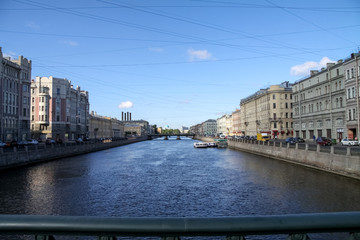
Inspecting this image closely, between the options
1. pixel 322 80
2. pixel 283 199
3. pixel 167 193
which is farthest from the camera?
pixel 322 80

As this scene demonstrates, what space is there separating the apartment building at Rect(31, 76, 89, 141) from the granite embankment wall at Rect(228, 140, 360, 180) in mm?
64171

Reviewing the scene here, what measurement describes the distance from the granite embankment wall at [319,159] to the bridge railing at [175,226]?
2422 cm

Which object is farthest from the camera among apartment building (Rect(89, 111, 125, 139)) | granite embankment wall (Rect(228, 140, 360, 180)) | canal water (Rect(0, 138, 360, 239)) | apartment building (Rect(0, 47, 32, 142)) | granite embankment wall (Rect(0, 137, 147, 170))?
apartment building (Rect(89, 111, 125, 139))

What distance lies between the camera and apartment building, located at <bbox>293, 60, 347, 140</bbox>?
5416 cm

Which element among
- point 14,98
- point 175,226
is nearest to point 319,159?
point 175,226

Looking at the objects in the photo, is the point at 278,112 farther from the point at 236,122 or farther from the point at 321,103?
the point at 236,122

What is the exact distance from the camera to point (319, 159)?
96.5ft

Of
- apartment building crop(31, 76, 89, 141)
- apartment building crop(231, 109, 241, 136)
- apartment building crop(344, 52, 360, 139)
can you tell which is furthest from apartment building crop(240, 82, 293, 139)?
apartment building crop(31, 76, 89, 141)

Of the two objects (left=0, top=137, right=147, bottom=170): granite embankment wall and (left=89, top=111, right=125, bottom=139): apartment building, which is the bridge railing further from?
(left=89, top=111, right=125, bottom=139): apartment building

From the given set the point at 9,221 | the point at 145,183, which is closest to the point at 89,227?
the point at 9,221

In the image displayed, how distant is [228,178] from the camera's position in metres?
27.3

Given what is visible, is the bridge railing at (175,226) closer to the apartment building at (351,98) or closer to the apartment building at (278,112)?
the apartment building at (351,98)

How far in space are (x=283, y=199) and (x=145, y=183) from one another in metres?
11.7

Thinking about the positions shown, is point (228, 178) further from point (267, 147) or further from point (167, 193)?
point (267, 147)
